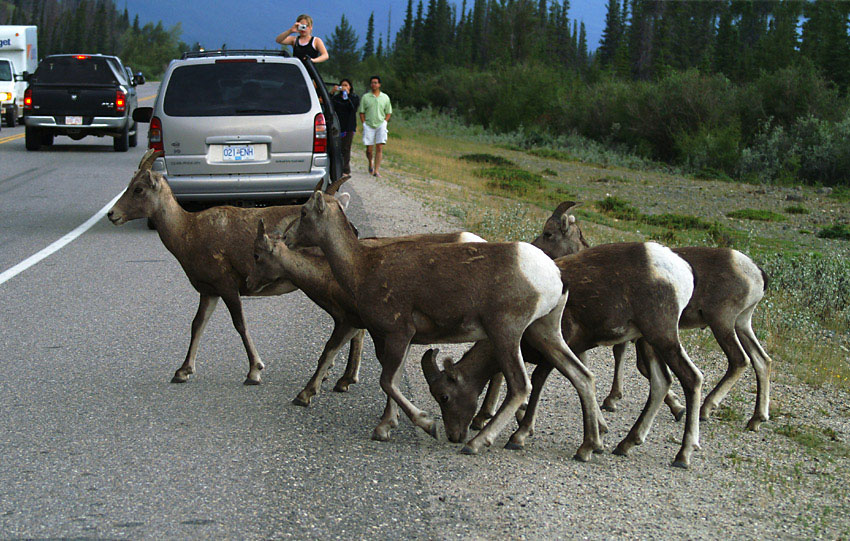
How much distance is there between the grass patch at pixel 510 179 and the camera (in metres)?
24.5

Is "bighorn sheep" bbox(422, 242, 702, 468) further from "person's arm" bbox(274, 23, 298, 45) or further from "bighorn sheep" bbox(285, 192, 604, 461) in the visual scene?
"person's arm" bbox(274, 23, 298, 45)

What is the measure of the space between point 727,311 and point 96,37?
478 feet

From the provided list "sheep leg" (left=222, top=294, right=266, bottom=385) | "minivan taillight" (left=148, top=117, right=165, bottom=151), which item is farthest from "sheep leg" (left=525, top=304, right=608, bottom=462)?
"minivan taillight" (left=148, top=117, right=165, bottom=151)

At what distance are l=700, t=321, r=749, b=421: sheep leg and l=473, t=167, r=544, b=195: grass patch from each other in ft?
57.9

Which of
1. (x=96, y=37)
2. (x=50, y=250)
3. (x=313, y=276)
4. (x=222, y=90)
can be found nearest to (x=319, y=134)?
(x=222, y=90)

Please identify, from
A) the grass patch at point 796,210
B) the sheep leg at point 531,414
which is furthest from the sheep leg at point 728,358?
the grass patch at point 796,210

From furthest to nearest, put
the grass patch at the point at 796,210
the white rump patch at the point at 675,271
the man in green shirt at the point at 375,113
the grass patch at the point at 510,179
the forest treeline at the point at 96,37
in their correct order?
the forest treeline at the point at 96,37
the grass patch at the point at 510,179
the grass patch at the point at 796,210
the man in green shirt at the point at 375,113
the white rump patch at the point at 675,271

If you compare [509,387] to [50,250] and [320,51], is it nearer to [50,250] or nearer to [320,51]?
[50,250]

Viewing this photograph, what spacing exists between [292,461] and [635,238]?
12.2 meters

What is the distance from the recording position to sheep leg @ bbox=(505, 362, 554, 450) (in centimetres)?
549

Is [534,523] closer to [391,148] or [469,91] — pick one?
[391,148]

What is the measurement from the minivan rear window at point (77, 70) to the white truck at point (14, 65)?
323 inches

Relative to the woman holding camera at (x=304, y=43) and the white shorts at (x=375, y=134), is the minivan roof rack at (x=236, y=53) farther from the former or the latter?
the white shorts at (x=375, y=134)

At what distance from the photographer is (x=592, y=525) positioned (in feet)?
14.5
